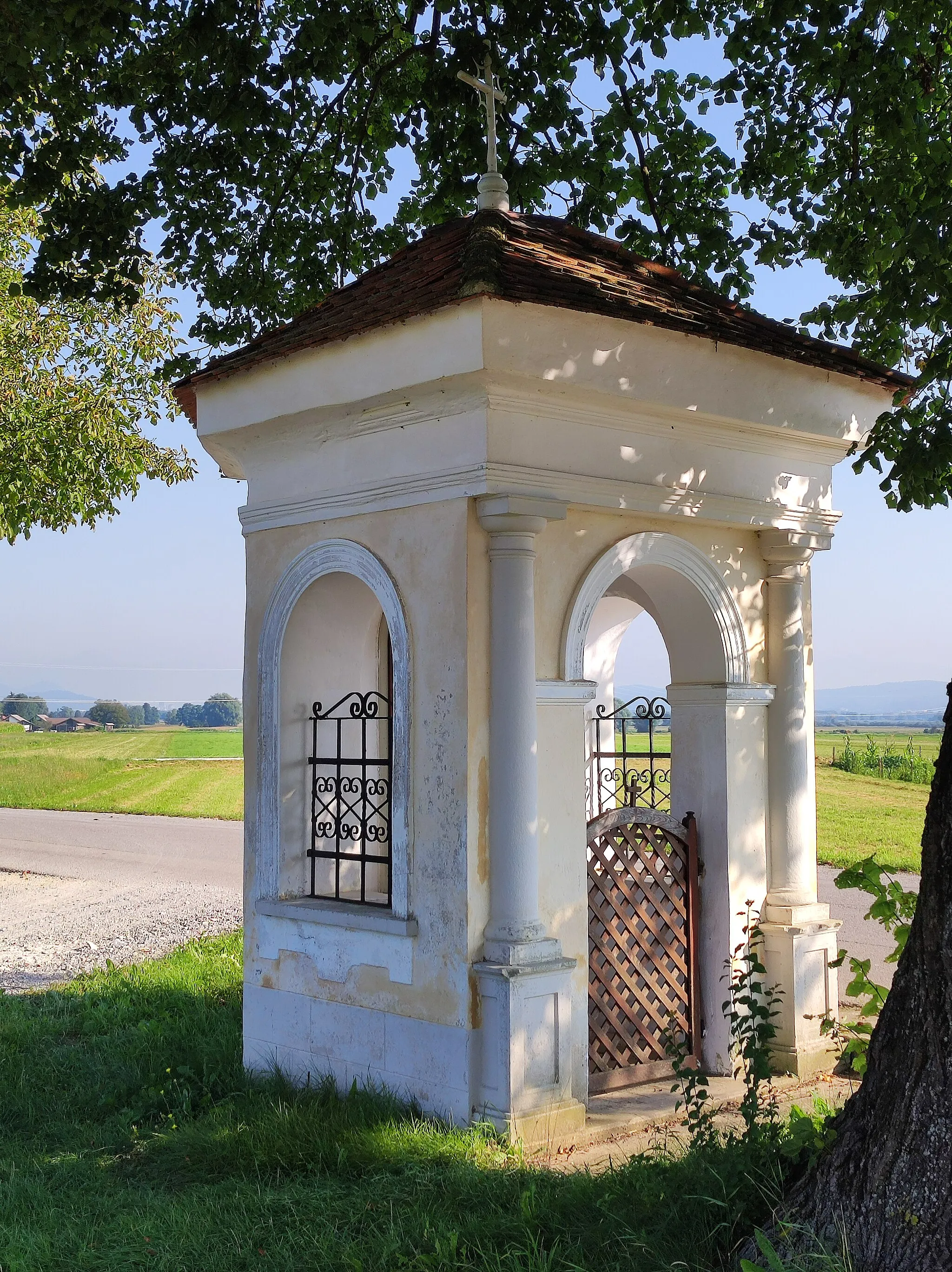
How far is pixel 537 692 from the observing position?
5.84 meters

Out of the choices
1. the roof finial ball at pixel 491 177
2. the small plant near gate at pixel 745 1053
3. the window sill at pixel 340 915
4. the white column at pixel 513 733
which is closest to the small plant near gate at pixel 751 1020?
the small plant near gate at pixel 745 1053

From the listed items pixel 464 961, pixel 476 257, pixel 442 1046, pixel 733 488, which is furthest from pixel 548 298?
pixel 442 1046

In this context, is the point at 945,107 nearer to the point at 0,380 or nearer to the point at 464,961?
the point at 464,961

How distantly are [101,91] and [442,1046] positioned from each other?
6.36m

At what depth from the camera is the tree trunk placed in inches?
129

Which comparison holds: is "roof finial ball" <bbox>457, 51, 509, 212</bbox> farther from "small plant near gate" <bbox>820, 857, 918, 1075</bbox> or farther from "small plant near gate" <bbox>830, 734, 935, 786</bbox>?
"small plant near gate" <bbox>830, 734, 935, 786</bbox>

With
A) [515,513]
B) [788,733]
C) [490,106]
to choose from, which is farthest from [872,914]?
[490,106]

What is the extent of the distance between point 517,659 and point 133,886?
11.4m

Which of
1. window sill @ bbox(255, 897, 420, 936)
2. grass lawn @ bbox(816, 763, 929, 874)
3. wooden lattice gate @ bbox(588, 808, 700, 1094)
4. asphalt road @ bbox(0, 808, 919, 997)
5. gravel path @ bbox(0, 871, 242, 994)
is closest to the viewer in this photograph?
window sill @ bbox(255, 897, 420, 936)

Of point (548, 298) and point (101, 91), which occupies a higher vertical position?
point (101, 91)

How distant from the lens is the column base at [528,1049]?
5414 mm

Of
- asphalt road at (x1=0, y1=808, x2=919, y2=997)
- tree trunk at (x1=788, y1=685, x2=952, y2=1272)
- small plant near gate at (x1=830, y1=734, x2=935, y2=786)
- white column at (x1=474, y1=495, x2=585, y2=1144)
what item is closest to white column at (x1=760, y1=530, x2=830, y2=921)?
asphalt road at (x1=0, y1=808, x2=919, y2=997)

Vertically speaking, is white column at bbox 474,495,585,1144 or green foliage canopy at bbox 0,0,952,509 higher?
green foliage canopy at bbox 0,0,952,509

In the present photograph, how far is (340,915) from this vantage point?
625 centimetres
